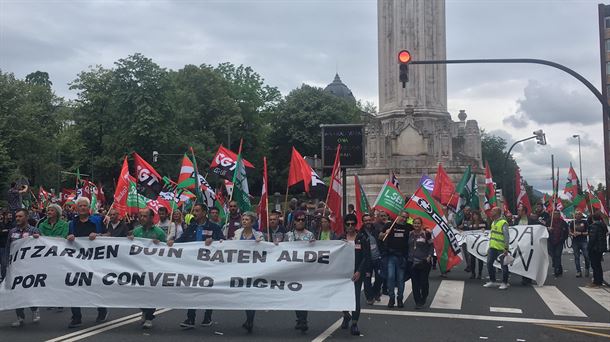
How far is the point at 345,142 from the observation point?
66.4ft

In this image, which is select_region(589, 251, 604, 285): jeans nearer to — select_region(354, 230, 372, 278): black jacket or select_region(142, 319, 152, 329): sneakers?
select_region(354, 230, 372, 278): black jacket

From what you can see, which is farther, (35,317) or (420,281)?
(420,281)

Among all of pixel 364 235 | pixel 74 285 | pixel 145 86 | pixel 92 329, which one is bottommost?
pixel 92 329

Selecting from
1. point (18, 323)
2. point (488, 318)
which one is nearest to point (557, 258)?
point (488, 318)

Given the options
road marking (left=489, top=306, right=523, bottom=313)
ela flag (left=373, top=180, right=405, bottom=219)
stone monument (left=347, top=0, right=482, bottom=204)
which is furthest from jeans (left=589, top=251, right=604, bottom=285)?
A: stone monument (left=347, top=0, right=482, bottom=204)

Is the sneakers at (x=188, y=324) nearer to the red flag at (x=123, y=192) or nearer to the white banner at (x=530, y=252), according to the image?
the red flag at (x=123, y=192)

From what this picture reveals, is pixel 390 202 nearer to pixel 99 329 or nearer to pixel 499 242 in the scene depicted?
pixel 499 242

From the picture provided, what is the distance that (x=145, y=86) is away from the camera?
53.2 m

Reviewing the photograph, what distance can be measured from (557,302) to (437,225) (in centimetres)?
268

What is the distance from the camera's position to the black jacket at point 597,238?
571 inches

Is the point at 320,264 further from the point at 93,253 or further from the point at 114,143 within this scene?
the point at 114,143

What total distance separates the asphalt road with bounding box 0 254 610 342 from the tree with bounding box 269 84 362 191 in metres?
55.8

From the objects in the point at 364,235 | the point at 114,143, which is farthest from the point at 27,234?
→ the point at 114,143

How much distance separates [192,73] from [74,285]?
5706cm
